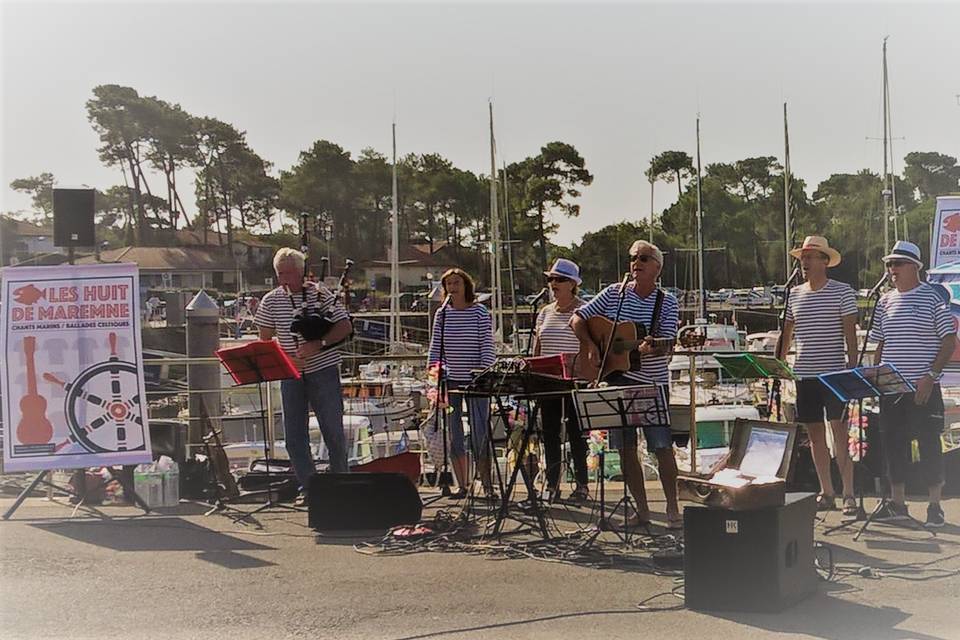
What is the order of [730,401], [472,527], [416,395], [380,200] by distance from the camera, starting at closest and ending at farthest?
[472,527]
[416,395]
[730,401]
[380,200]

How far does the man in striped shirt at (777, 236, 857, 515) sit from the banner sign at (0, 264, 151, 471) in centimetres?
449

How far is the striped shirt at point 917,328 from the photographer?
21.6 ft

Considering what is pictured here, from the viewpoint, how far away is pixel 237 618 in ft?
16.3

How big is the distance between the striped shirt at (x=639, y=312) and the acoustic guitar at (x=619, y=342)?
0.19 feet

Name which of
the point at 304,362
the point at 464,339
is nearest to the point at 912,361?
the point at 464,339

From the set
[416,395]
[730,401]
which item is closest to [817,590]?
[416,395]

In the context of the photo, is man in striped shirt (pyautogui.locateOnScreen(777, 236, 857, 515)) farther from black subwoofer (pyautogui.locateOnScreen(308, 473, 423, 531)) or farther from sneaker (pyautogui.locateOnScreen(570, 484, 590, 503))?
black subwoofer (pyautogui.locateOnScreen(308, 473, 423, 531))

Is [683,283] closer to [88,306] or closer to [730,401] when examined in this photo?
[730,401]

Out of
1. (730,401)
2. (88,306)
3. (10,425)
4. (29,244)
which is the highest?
(29,244)

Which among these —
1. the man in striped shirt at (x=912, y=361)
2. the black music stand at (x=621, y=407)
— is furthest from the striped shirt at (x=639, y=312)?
the man in striped shirt at (x=912, y=361)

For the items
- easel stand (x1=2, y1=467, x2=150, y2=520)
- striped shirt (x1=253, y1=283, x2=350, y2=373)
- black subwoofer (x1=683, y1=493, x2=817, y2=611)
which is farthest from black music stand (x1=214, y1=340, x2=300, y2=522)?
black subwoofer (x1=683, y1=493, x2=817, y2=611)

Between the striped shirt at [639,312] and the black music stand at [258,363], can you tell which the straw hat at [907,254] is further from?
the black music stand at [258,363]

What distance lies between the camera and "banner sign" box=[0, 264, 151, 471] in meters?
7.54

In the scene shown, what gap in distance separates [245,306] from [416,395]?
3317 centimetres
